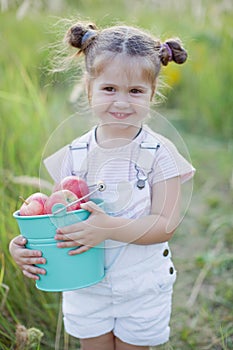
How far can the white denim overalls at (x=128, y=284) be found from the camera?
1889 mm

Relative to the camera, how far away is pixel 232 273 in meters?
3.05

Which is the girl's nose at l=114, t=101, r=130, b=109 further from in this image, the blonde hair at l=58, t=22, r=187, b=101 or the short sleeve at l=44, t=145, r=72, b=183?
the short sleeve at l=44, t=145, r=72, b=183

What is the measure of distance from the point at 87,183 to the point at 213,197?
231 cm

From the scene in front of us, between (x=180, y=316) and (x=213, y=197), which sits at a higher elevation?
(x=213, y=197)

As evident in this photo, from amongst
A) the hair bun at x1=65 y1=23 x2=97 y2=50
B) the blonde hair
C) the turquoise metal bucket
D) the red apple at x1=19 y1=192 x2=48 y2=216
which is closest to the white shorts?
the turquoise metal bucket

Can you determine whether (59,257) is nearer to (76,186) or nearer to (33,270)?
(33,270)

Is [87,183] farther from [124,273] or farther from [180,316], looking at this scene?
[180,316]

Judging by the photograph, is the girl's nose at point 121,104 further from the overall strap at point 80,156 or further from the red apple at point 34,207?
the red apple at point 34,207

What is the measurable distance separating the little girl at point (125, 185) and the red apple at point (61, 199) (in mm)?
59

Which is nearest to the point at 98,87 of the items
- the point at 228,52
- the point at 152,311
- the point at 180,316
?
the point at 152,311

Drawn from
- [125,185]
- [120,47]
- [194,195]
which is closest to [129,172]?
[125,185]

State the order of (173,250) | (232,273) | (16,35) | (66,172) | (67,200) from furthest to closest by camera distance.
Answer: (16,35) < (173,250) < (232,273) < (66,172) < (67,200)

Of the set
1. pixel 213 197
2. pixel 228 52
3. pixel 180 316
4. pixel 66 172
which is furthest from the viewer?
pixel 228 52

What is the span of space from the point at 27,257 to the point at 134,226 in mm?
322
